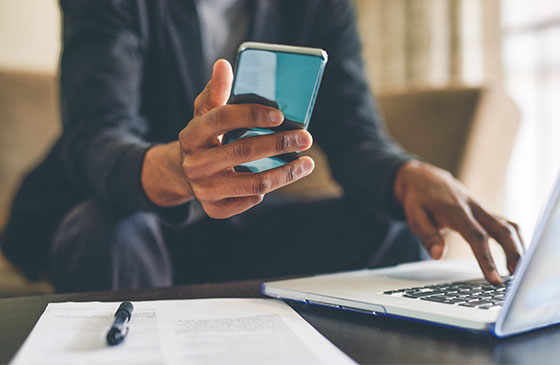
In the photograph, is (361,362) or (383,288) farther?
(383,288)

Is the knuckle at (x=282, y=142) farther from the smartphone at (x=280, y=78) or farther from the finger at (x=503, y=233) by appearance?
the finger at (x=503, y=233)

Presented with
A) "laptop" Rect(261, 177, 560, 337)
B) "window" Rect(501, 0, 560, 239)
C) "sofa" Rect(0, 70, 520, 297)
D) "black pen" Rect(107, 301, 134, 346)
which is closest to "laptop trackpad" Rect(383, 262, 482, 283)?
"laptop" Rect(261, 177, 560, 337)

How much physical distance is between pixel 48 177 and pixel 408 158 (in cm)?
64

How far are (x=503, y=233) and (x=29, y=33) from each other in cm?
213

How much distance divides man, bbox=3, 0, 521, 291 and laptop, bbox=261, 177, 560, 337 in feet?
0.18

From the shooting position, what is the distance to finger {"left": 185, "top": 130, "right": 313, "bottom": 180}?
485 millimetres

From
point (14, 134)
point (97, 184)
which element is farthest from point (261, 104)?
point (14, 134)

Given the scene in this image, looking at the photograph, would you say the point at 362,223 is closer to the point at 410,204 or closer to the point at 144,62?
the point at 410,204

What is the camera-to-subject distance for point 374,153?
3.15 ft

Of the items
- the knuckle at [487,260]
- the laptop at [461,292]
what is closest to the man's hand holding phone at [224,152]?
the laptop at [461,292]

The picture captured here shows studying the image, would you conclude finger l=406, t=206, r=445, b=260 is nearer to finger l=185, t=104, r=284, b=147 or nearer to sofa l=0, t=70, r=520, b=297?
finger l=185, t=104, r=284, b=147

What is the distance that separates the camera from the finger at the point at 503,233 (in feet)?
1.97

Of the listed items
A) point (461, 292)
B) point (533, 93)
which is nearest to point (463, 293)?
point (461, 292)

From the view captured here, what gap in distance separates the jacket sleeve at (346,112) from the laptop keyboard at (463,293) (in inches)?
16.0
